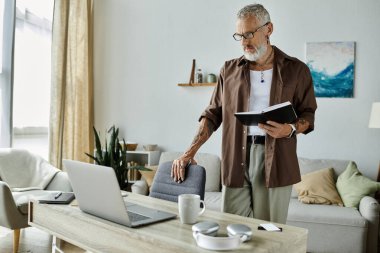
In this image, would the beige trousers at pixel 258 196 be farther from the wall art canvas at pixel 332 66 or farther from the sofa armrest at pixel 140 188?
the wall art canvas at pixel 332 66

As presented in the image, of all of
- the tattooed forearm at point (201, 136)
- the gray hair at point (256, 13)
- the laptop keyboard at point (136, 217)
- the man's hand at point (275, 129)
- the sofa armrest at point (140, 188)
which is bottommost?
the sofa armrest at point (140, 188)

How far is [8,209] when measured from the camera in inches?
111

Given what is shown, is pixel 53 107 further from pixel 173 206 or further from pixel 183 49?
pixel 173 206

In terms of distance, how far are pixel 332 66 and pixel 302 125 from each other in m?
2.42

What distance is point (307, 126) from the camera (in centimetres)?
171

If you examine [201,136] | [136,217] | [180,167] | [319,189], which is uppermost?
[201,136]

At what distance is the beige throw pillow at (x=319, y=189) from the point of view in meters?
3.34

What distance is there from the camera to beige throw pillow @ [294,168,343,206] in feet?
11.0

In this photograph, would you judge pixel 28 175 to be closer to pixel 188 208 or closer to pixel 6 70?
pixel 6 70

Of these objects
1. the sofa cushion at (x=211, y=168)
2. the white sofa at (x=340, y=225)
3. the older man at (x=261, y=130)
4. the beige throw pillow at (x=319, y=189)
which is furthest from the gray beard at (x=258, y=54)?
the sofa cushion at (x=211, y=168)

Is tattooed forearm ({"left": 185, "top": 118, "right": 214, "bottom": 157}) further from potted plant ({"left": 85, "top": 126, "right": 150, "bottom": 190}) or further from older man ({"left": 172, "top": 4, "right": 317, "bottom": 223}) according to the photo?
potted plant ({"left": 85, "top": 126, "right": 150, "bottom": 190})

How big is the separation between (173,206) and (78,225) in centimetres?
40

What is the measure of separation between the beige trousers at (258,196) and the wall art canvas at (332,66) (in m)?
2.41

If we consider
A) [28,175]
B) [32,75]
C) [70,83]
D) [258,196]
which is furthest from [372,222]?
[32,75]
